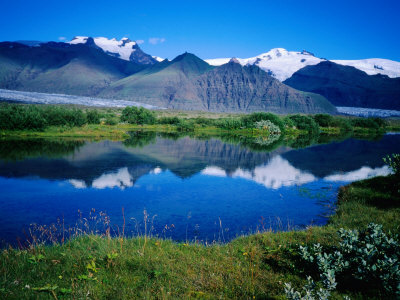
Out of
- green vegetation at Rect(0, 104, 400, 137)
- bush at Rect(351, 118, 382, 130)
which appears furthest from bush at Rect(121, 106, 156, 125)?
bush at Rect(351, 118, 382, 130)

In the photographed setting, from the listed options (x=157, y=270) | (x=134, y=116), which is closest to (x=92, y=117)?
(x=134, y=116)

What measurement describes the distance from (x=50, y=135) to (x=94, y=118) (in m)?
26.3

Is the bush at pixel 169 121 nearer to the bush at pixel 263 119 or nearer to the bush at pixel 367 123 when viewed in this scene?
the bush at pixel 263 119

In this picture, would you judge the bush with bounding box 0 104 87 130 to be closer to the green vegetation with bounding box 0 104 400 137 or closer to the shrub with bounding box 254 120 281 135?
the green vegetation with bounding box 0 104 400 137

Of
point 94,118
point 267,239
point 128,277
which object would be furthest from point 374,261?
point 94,118

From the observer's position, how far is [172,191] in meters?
21.5

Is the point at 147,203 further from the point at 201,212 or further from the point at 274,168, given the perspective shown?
the point at 274,168

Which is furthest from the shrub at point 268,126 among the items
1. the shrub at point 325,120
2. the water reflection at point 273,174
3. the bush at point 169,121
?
the water reflection at point 273,174

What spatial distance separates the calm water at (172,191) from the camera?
14781 millimetres

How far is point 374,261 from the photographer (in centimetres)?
674

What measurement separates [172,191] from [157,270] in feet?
45.5

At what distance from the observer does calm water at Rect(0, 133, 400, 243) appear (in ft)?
48.5

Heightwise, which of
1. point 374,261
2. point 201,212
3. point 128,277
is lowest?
point 201,212

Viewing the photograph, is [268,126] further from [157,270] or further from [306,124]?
[157,270]
